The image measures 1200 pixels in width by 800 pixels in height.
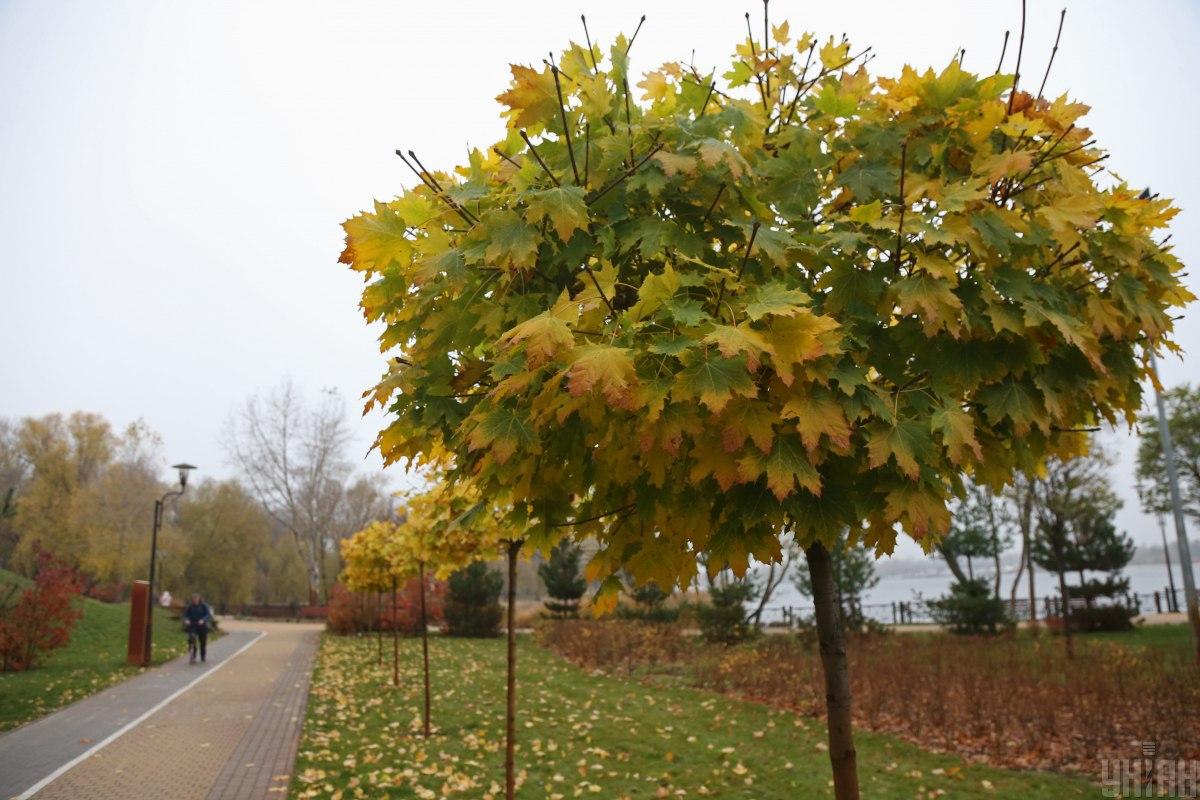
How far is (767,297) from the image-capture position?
7.27 feet

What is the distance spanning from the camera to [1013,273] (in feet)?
8.44

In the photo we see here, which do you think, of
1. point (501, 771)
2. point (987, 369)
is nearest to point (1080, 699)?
point (501, 771)

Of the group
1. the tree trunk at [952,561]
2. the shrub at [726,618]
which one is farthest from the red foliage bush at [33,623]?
the tree trunk at [952,561]

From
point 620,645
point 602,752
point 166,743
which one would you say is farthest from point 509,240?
point 620,645

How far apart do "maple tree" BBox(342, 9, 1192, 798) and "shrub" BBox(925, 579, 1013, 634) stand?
63.0ft

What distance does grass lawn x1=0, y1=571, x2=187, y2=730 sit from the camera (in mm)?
11938

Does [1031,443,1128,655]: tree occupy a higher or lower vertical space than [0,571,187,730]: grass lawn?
higher

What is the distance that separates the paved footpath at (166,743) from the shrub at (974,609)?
655 inches

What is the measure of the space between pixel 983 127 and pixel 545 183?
5.31 ft

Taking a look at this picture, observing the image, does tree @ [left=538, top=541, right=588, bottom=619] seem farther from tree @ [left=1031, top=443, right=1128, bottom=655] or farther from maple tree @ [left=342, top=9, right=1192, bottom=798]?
maple tree @ [left=342, top=9, right=1192, bottom=798]

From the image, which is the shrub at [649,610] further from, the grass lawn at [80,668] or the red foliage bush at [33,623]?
the red foliage bush at [33,623]

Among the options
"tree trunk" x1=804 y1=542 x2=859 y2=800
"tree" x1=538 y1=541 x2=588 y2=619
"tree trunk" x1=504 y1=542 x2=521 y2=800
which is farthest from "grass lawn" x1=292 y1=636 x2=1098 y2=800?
"tree" x1=538 y1=541 x2=588 y2=619

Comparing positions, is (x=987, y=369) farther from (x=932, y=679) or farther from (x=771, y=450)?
(x=932, y=679)

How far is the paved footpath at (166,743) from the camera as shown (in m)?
7.36
